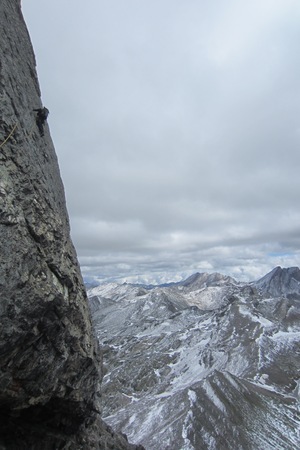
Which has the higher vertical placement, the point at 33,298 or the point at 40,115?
the point at 40,115

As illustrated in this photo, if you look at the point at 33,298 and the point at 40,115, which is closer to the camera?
the point at 33,298

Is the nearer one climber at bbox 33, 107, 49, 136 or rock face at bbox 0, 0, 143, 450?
rock face at bbox 0, 0, 143, 450

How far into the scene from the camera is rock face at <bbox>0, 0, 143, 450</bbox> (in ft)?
53.8

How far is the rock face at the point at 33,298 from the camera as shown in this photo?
1639 cm

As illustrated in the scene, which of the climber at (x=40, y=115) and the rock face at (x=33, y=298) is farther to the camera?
the climber at (x=40, y=115)

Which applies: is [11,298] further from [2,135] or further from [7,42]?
[7,42]

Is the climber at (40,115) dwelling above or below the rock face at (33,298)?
above

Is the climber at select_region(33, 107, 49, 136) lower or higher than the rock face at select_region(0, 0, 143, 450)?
higher

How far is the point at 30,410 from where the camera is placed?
72.0ft

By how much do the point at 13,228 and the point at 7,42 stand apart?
16.5m

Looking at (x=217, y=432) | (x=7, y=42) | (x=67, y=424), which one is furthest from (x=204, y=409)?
(x=7, y=42)

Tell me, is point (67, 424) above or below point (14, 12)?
below

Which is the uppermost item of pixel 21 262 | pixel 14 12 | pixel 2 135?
pixel 14 12

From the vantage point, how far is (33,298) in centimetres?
1652
